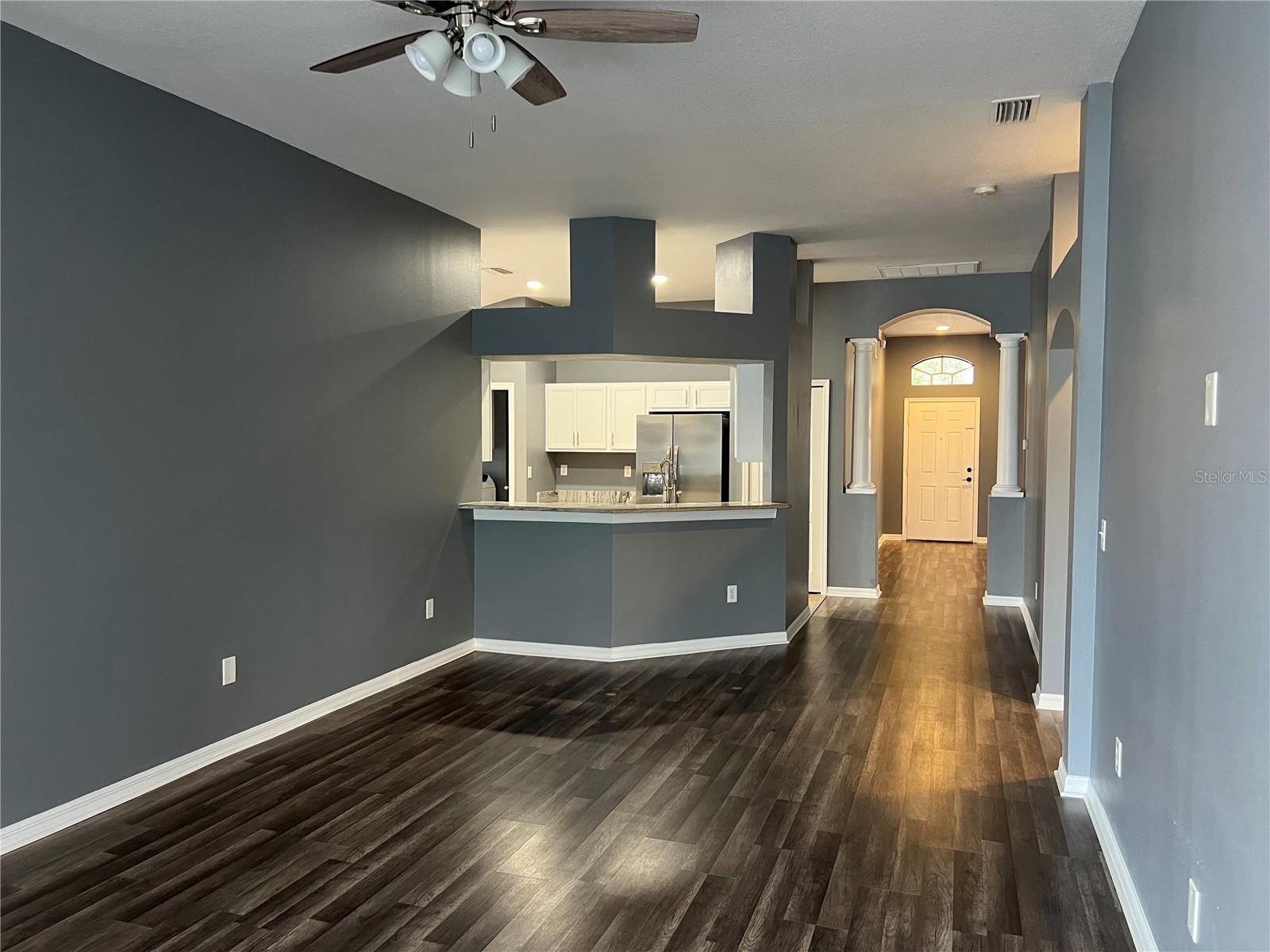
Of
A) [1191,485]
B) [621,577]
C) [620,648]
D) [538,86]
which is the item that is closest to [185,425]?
[538,86]

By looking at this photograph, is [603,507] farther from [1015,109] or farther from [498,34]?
[498,34]

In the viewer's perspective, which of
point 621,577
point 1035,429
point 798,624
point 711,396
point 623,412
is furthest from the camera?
point 623,412

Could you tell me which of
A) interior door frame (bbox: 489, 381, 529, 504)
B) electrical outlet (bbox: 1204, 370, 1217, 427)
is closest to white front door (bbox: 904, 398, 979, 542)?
interior door frame (bbox: 489, 381, 529, 504)

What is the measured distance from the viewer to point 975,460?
1203 cm

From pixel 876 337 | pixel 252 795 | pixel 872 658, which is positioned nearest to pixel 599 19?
pixel 252 795

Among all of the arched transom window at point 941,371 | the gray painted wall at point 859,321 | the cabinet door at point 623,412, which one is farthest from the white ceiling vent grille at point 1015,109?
the arched transom window at point 941,371

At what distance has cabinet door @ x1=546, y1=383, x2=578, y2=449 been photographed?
911 centimetres

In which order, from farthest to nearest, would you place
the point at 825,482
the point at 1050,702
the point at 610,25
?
1. the point at 825,482
2. the point at 1050,702
3. the point at 610,25

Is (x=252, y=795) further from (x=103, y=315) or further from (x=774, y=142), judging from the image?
(x=774, y=142)

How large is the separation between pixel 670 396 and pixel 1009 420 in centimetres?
308

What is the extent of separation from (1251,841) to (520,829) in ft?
7.53

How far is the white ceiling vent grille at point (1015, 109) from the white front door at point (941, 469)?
8652 mm

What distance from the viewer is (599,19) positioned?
238 cm
